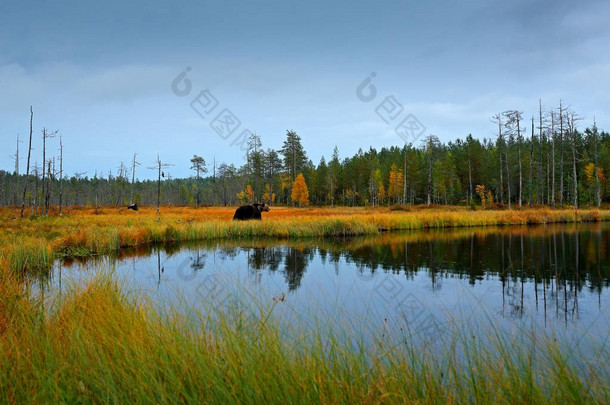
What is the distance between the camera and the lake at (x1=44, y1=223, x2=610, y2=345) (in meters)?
6.83

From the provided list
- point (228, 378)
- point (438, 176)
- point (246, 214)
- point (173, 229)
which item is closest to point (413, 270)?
point (228, 378)

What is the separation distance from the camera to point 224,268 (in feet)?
43.2

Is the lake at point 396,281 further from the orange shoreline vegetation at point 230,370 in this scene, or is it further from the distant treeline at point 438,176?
the distant treeline at point 438,176

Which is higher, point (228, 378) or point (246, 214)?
point (246, 214)

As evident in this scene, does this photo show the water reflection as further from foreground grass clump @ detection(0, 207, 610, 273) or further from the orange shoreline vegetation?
the orange shoreline vegetation

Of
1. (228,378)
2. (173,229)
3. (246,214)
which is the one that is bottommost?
(228,378)

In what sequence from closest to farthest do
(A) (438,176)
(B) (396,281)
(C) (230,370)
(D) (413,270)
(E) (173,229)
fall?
(C) (230,370), (B) (396,281), (D) (413,270), (E) (173,229), (A) (438,176)

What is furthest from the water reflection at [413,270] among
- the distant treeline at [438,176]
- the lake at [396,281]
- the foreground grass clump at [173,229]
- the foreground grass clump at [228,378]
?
the distant treeline at [438,176]

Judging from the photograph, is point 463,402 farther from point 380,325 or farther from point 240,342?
point 380,325

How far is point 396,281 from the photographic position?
37.7 feet

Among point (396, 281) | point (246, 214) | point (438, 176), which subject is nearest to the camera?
point (396, 281)

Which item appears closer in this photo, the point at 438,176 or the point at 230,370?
the point at 230,370

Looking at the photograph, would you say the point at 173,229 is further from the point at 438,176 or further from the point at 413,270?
the point at 438,176

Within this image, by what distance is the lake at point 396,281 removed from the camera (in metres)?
6.83
